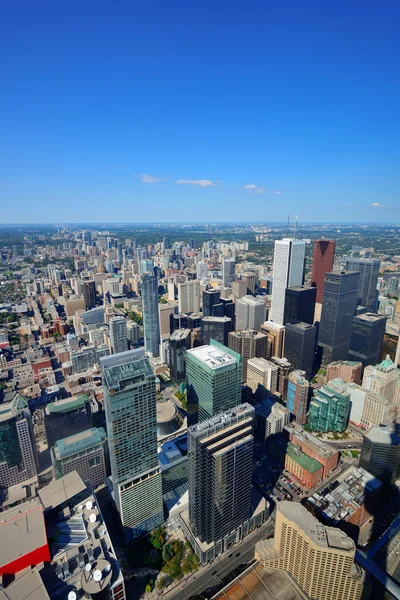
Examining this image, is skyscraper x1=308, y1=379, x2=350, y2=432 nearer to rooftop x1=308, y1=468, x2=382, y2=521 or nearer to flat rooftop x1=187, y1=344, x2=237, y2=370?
rooftop x1=308, y1=468, x2=382, y2=521

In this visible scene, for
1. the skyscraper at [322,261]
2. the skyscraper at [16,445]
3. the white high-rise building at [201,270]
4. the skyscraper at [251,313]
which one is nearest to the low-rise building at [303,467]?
the skyscraper at [16,445]

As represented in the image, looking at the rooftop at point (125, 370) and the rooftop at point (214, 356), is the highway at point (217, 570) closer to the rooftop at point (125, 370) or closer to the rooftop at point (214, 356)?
the rooftop at point (214, 356)

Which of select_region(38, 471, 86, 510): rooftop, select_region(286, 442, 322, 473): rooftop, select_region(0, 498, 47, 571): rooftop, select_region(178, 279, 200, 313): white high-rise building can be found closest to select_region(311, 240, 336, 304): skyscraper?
select_region(178, 279, 200, 313): white high-rise building

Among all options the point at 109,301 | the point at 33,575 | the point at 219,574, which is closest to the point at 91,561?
the point at 33,575

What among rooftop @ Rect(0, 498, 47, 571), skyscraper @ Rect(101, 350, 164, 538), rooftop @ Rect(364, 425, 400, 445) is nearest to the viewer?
rooftop @ Rect(0, 498, 47, 571)

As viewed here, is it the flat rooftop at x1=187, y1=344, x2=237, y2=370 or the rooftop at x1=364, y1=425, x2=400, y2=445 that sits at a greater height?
the flat rooftop at x1=187, y1=344, x2=237, y2=370

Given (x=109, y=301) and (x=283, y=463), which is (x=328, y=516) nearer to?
(x=283, y=463)
